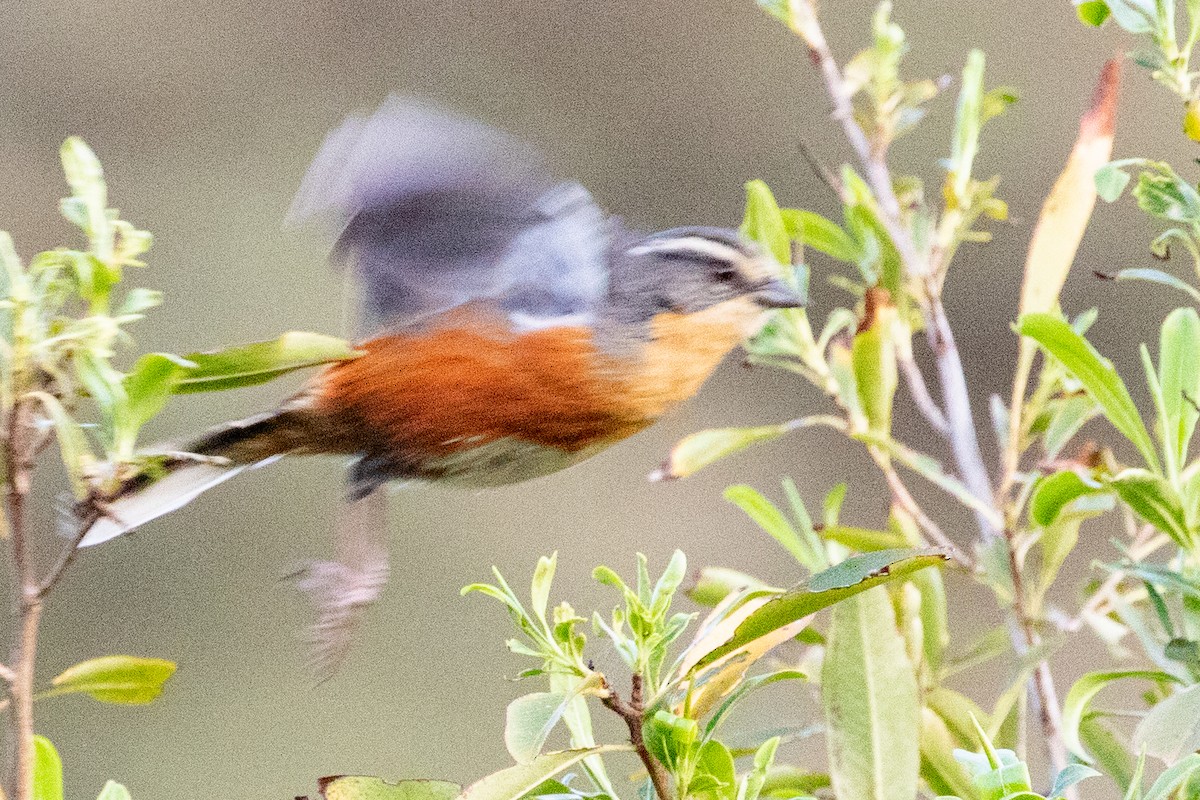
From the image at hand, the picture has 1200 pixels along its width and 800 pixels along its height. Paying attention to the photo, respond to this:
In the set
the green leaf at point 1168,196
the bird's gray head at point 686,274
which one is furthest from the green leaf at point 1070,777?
the bird's gray head at point 686,274

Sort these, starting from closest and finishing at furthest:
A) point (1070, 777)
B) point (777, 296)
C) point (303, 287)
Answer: point (1070, 777)
point (777, 296)
point (303, 287)

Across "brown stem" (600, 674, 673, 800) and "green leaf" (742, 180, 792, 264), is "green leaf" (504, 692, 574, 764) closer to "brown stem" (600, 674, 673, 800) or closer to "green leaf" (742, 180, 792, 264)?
"brown stem" (600, 674, 673, 800)

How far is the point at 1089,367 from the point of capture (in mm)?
583

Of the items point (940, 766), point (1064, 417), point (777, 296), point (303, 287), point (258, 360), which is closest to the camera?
point (258, 360)

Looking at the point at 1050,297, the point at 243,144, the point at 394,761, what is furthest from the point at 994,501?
the point at 243,144

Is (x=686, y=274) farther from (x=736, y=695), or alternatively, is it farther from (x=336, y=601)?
(x=736, y=695)

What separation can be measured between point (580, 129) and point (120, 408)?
1874 mm

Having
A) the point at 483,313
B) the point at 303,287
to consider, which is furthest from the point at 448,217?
the point at 303,287

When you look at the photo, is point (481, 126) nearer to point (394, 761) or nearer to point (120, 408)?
point (120, 408)

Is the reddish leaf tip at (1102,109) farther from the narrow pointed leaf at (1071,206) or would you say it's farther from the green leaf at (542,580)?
the green leaf at (542,580)

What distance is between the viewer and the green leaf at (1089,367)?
1.87ft

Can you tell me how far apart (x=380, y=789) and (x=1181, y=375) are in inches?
16.2

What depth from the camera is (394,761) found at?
6.79 feet

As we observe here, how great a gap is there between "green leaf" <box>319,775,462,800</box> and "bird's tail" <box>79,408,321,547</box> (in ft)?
0.66
